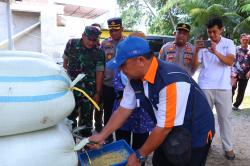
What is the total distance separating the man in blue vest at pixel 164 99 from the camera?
191cm

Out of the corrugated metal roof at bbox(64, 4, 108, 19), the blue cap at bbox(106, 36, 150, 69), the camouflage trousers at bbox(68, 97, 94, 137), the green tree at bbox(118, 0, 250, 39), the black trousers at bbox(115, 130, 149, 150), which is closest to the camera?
the blue cap at bbox(106, 36, 150, 69)

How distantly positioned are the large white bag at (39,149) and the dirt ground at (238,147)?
208 centimetres

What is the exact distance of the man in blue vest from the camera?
6.25 ft

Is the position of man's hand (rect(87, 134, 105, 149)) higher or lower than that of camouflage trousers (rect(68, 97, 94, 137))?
higher

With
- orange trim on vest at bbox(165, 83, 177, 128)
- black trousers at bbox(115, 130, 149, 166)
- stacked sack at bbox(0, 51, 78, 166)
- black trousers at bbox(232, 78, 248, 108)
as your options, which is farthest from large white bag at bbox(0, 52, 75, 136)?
black trousers at bbox(232, 78, 248, 108)

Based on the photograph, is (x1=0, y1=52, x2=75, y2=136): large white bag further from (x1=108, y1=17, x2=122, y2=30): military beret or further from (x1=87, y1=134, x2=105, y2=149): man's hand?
(x1=108, y1=17, x2=122, y2=30): military beret

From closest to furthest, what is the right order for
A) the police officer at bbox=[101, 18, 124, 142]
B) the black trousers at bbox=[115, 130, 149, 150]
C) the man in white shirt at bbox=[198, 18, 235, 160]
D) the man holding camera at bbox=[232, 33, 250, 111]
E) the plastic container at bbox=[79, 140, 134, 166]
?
the plastic container at bbox=[79, 140, 134, 166] → the black trousers at bbox=[115, 130, 149, 150] → the man in white shirt at bbox=[198, 18, 235, 160] → the police officer at bbox=[101, 18, 124, 142] → the man holding camera at bbox=[232, 33, 250, 111]

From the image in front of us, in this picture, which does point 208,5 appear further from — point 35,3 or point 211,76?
point 211,76

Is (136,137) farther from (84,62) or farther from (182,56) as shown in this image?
(182,56)

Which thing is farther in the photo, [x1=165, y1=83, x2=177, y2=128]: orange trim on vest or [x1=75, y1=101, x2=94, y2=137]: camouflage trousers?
[x1=75, y1=101, x2=94, y2=137]: camouflage trousers

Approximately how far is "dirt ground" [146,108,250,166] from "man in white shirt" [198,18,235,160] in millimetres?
285

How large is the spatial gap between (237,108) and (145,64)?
5.95 metres

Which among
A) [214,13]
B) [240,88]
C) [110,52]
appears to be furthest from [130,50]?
[214,13]

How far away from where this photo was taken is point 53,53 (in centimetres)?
1229
